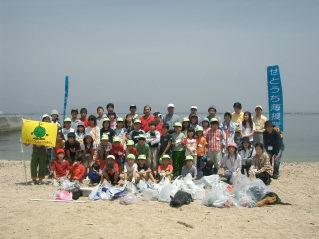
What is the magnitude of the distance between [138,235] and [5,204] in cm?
307

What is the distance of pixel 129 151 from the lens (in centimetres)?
820

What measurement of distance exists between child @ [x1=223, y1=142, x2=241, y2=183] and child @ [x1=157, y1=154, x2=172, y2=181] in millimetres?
1350

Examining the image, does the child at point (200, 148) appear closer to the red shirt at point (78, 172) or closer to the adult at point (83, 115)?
the red shirt at point (78, 172)

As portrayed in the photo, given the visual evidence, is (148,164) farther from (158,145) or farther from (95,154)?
(95,154)

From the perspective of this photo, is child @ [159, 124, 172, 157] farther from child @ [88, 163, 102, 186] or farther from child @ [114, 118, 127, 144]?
child @ [88, 163, 102, 186]

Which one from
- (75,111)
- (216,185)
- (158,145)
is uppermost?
(75,111)

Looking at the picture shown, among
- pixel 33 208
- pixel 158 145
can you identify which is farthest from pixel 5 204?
pixel 158 145

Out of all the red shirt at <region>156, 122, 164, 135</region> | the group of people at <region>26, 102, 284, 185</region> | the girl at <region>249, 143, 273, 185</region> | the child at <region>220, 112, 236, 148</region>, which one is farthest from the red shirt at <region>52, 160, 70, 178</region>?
the girl at <region>249, 143, 273, 185</region>

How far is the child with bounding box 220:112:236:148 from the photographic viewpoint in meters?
8.75

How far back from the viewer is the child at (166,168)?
25.4 feet

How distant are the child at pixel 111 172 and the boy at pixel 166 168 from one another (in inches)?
41.1

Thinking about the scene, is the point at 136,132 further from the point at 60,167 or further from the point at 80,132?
the point at 60,167

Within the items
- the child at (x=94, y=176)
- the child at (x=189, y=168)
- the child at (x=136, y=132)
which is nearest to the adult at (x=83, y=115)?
the child at (x=136, y=132)

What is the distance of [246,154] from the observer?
8.30 metres
